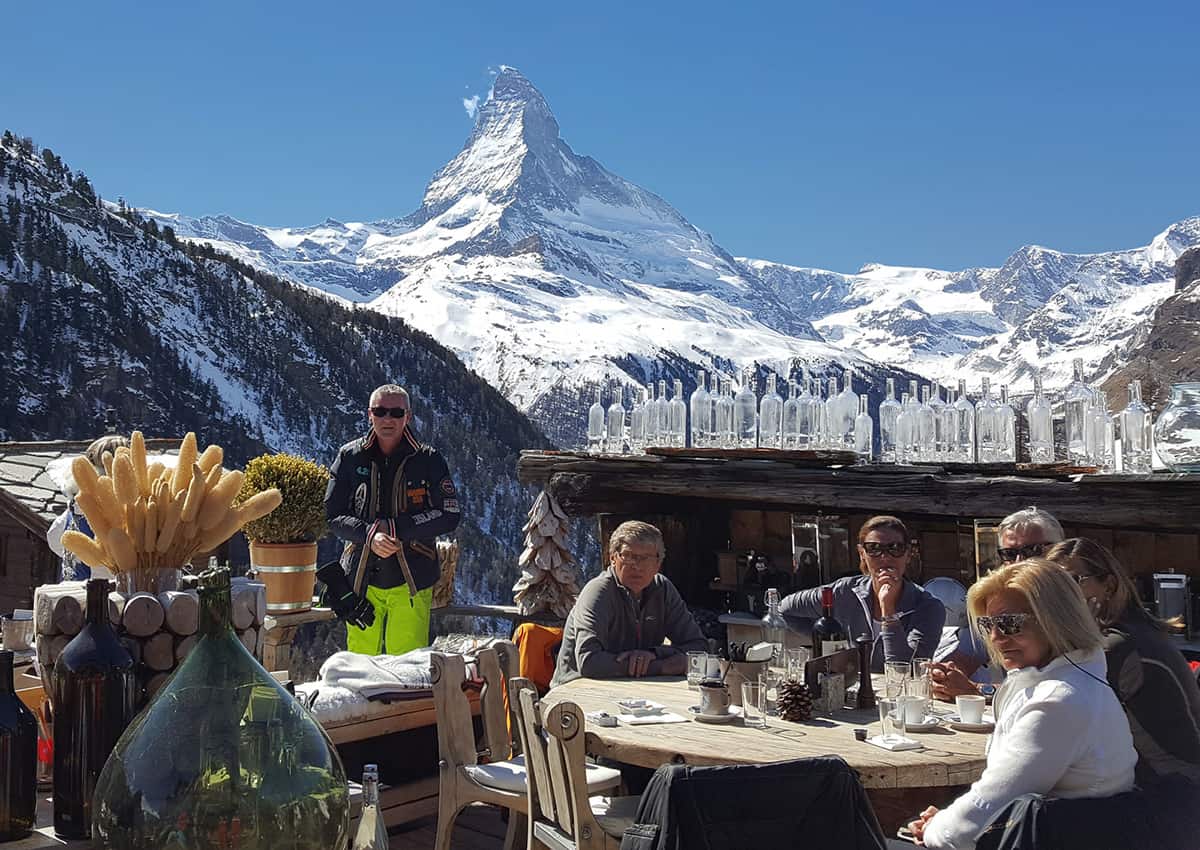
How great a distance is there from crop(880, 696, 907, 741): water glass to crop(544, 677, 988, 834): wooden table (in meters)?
0.04

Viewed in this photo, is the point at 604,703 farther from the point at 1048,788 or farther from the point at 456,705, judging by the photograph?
the point at 1048,788

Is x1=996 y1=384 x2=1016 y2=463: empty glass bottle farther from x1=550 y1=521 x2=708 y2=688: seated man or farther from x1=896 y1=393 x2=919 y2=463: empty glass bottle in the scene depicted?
x1=550 y1=521 x2=708 y2=688: seated man

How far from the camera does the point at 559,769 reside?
108 inches

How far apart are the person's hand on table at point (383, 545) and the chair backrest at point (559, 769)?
1808mm

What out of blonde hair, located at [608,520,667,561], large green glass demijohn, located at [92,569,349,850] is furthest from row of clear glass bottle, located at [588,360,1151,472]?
large green glass demijohn, located at [92,569,349,850]

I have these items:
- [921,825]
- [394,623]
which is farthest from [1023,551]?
[394,623]

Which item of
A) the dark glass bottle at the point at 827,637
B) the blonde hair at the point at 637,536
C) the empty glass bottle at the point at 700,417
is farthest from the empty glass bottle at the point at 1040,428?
the blonde hair at the point at 637,536

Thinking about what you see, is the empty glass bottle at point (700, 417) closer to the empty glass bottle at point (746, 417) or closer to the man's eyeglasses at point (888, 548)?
the empty glass bottle at point (746, 417)

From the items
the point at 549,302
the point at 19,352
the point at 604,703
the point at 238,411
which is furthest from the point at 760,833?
the point at 549,302

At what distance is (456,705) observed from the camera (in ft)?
10.9

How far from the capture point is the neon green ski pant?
4.84 meters

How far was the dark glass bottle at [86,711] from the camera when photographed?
5.47ft

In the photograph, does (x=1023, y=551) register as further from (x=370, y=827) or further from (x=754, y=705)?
(x=370, y=827)

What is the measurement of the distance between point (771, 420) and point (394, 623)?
2026 millimetres
